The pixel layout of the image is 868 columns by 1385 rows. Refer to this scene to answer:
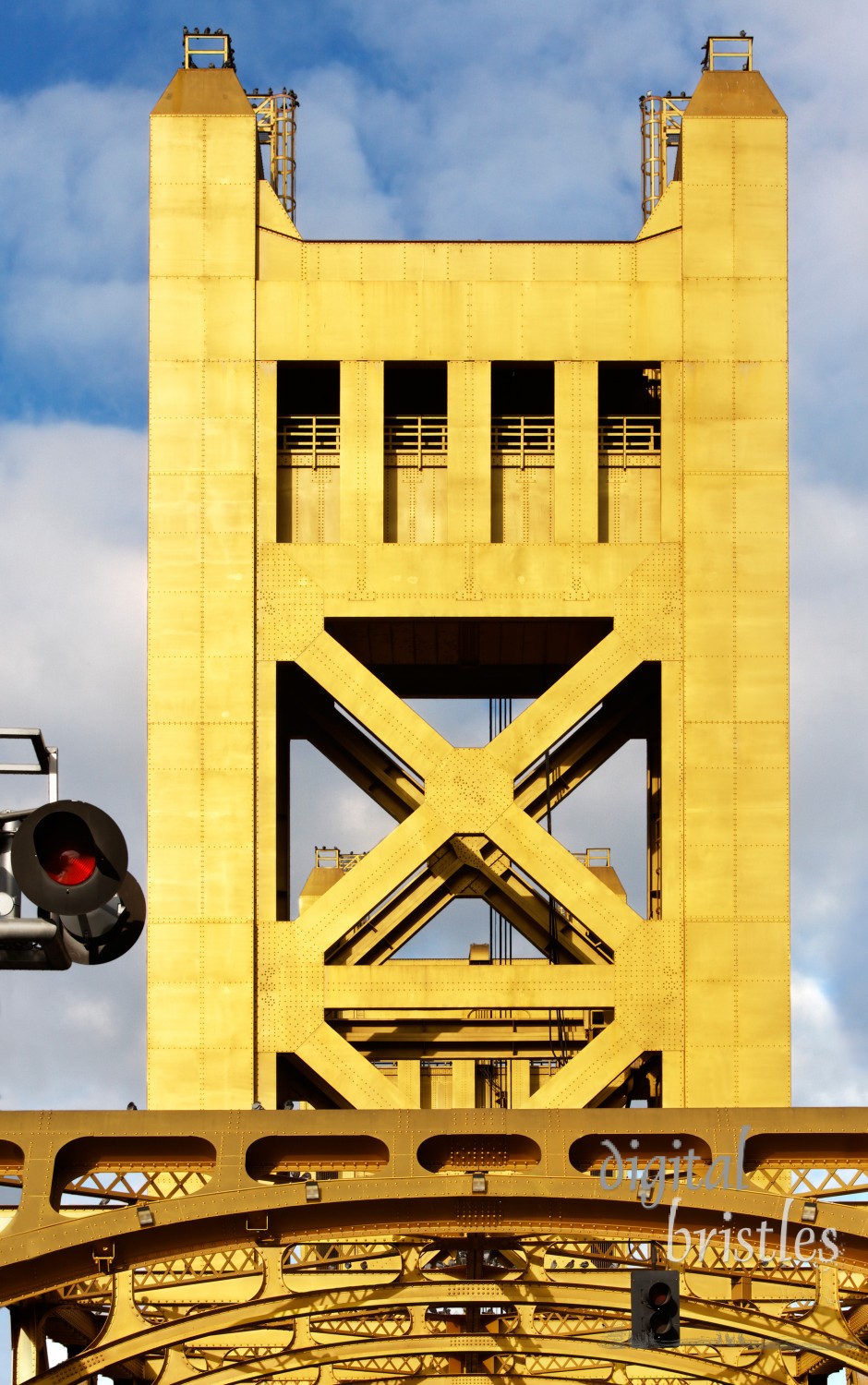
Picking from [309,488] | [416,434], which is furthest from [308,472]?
[416,434]

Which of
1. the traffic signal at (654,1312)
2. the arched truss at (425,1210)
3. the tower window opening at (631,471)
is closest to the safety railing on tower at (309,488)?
the tower window opening at (631,471)

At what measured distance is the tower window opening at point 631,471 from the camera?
40531 millimetres

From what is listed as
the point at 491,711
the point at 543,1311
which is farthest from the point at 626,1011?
the point at 491,711

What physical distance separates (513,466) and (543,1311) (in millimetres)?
13756

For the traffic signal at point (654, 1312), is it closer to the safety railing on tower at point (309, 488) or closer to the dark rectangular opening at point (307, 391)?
the safety railing on tower at point (309, 488)

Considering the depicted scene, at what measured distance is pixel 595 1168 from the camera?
92.2 feet

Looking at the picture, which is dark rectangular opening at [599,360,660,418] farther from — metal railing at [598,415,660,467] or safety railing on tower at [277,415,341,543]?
safety railing on tower at [277,415,341,543]

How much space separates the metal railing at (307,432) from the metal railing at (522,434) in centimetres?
272

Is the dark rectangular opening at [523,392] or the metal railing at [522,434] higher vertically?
the dark rectangular opening at [523,392]

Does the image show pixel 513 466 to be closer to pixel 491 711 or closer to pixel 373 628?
pixel 373 628

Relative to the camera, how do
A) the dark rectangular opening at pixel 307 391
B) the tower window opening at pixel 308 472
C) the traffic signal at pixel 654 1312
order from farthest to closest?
1. the dark rectangular opening at pixel 307 391
2. the tower window opening at pixel 308 472
3. the traffic signal at pixel 654 1312

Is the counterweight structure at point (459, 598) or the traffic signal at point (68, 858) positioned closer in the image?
the traffic signal at point (68, 858)

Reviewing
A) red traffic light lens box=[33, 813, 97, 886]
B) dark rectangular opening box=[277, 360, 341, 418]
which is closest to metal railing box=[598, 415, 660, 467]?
dark rectangular opening box=[277, 360, 341, 418]

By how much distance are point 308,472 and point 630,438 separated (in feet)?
18.7
